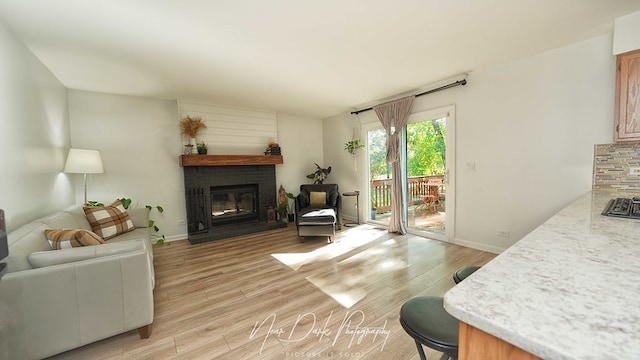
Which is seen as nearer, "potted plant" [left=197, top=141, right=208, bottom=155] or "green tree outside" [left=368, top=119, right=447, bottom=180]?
"green tree outside" [left=368, top=119, right=447, bottom=180]

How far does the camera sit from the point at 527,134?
2875 mm

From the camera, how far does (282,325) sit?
187cm

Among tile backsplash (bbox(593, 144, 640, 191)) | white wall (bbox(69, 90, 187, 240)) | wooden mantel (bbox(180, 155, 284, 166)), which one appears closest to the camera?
tile backsplash (bbox(593, 144, 640, 191))

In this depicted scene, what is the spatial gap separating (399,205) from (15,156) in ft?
14.8

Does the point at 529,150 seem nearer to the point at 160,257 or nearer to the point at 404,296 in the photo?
the point at 404,296

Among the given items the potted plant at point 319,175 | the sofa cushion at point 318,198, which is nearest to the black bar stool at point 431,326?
the sofa cushion at point 318,198

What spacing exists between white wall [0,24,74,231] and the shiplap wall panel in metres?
1.65

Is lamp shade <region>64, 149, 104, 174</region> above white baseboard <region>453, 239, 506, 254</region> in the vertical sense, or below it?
above

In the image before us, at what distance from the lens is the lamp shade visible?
286 cm

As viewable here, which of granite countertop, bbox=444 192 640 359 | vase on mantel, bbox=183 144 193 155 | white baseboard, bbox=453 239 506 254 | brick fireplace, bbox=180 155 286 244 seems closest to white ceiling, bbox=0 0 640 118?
vase on mantel, bbox=183 144 193 155

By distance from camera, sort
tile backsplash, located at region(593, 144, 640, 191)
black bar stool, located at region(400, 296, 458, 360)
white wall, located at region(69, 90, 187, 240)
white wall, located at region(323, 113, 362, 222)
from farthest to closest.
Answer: white wall, located at region(323, 113, 362, 222) → white wall, located at region(69, 90, 187, 240) → tile backsplash, located at region(593, 144, 640, 191) → black bar stool, located at region(400, 296, 458, 360)

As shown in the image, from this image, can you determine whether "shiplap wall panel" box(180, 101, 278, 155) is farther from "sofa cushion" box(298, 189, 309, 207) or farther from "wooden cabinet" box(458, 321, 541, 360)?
"wooden cabinet" box(458, 321, 541, 360)

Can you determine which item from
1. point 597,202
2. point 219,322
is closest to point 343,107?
point 597,202

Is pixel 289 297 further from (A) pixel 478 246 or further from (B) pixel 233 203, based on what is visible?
(B) pixel 233 203
